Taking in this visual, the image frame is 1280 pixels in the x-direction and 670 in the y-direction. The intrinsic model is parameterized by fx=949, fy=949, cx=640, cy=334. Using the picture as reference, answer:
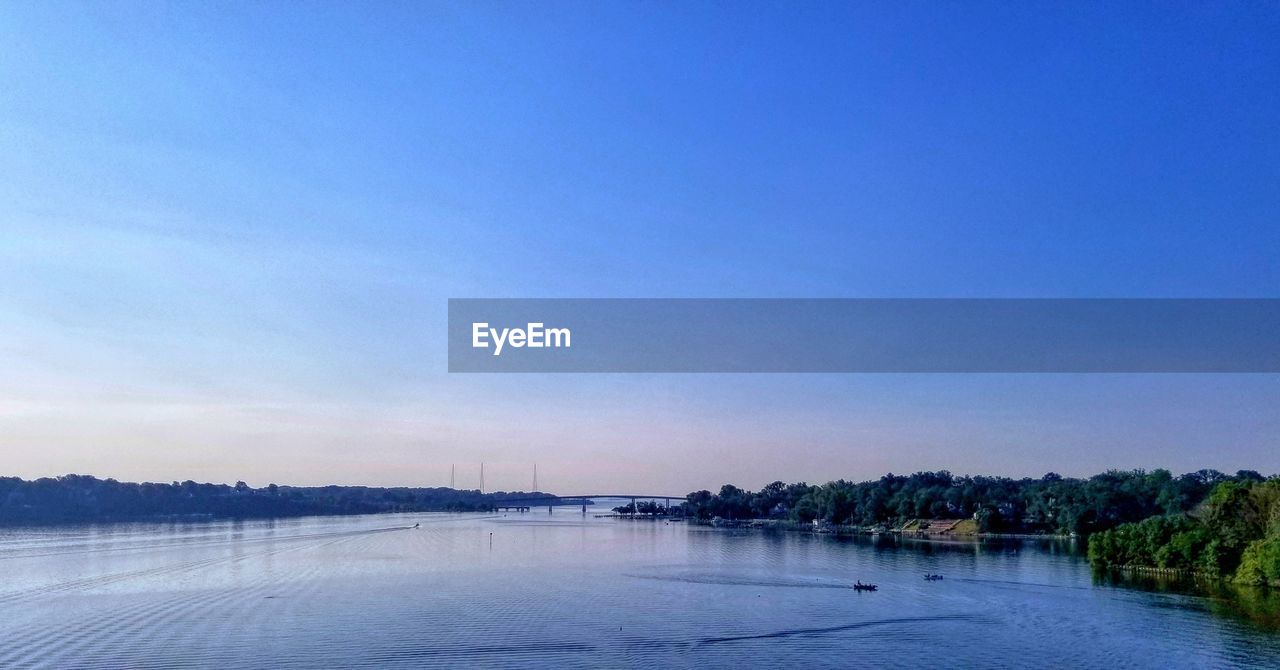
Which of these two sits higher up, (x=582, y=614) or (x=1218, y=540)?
(x=1218, y=540)

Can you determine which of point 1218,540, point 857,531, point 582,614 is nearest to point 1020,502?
point 857,531

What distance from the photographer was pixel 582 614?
3988 centimetres

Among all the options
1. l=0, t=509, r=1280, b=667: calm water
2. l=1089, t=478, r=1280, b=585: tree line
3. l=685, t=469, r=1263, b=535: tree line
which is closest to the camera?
l=0, t=509, r=1280, b=667: calm water

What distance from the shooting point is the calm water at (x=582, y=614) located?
31031 millimetres

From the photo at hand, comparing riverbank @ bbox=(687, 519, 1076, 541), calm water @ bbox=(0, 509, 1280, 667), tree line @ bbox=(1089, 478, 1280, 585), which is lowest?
riverbank @ bbox=(687, 519, 1076, 541)

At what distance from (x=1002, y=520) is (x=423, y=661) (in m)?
92.0

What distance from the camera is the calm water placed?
3103 cm

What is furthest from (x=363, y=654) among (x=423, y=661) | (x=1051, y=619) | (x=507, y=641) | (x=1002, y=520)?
(x=1002, y=520)

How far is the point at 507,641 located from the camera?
3278cm

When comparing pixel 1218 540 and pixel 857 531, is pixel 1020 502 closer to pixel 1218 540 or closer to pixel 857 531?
pixel 857 531

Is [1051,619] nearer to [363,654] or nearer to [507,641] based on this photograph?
[507,641]

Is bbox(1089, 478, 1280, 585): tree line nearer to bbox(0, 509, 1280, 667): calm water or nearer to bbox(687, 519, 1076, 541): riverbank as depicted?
bbox(0, 509, 1280, 667): calm water

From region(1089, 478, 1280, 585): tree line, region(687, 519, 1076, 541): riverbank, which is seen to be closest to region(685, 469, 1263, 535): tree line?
region(687, 519, 1076, 541): riverbank

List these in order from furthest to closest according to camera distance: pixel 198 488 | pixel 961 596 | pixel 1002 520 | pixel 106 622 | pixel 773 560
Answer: pixel 198 488, pixel 1002 520, pixel 773 560, pixel 961 596, pixel 106 622
